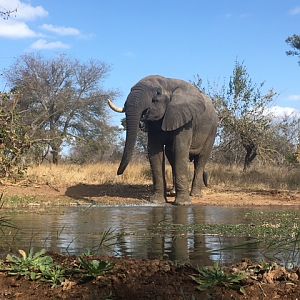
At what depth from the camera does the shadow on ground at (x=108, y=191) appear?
2012cm

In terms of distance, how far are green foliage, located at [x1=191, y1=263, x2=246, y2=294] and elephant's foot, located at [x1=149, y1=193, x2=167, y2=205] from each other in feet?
45.2

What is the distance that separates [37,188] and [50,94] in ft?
106

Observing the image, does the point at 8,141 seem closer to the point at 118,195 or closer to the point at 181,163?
the point at 181,163

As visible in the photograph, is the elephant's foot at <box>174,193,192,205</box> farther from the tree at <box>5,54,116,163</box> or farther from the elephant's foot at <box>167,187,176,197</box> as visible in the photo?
the tree at <box>5,54,116,163</box>

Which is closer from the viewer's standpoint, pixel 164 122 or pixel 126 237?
pixel 126 237

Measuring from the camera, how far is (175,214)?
13727 mm

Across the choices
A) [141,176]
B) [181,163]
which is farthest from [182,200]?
[141,176]

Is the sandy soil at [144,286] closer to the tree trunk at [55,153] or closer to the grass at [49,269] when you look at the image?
the grass at [49,269]

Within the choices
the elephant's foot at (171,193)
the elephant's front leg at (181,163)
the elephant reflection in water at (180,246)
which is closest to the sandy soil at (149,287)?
the elephant reflection in water at (180,246)

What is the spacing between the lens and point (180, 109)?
60.0ft

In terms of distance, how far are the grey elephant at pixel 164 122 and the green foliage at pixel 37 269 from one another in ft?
41.0

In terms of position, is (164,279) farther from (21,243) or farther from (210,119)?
(210,119)

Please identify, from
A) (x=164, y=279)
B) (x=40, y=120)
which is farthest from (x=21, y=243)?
(x=40, y=120)

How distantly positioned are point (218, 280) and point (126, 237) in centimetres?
435
